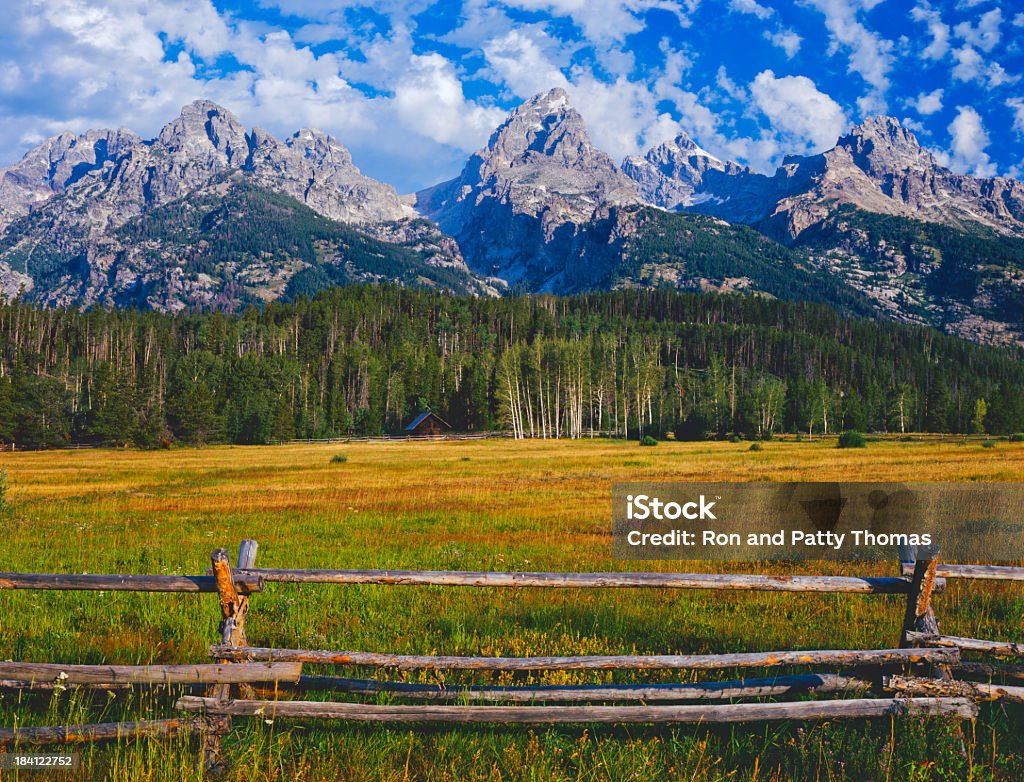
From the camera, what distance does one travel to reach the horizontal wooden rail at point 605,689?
629 centimetres

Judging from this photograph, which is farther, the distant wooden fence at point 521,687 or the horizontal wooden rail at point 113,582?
the horizontal wooden rail at point 113,582

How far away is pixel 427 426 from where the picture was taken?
4555 inches

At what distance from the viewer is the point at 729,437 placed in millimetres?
109625

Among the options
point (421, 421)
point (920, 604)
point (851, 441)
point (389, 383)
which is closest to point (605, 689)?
point (920, 604)

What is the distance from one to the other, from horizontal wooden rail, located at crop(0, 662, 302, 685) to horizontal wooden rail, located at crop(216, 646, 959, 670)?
0.24 meters

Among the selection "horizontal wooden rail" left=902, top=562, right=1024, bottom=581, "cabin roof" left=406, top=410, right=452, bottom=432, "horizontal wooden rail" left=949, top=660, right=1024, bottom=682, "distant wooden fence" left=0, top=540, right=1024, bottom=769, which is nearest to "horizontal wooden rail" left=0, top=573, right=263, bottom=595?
"distant wooden fence" left=0, top=540, right=1024, bottom=769

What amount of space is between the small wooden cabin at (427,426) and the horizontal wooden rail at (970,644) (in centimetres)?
10969

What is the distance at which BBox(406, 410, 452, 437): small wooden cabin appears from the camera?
378ft

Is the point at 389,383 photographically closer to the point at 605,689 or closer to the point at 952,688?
the point at 605,689

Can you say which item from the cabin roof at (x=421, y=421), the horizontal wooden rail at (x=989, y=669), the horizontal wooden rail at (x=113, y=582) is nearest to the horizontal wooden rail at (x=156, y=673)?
the horizontal wooden rail at (x=113, y=582)

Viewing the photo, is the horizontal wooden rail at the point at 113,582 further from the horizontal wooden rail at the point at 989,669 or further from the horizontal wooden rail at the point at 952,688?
the horizontal wooden rail at the point at 989,669

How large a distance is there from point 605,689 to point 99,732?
4.83 meters

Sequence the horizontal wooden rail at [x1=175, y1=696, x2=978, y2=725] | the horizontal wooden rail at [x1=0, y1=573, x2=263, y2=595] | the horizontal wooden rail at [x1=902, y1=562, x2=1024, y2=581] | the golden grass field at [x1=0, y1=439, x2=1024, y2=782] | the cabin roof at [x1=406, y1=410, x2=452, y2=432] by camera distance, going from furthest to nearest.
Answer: the cabin roof at [x1=406, y1=410, x2=452, y2=432]
the horizontal wooden rail at [x1=902, y1=562, x2=1024, y2=581]
the horizontal wooden rail at [x1=0, y1=573, x2=263, y2=595]
the horizontal wooden rail at [x1=175, y1=696, x2=978, y2=725]
the golden grass field at [x1=0, y1=439, x2=1024, y2=782]

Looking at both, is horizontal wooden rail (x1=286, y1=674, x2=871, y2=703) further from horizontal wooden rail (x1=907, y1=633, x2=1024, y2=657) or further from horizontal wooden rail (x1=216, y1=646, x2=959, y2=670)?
horizontal wooden rail (x1=907, y1=633, x2=1024, y2=657)
